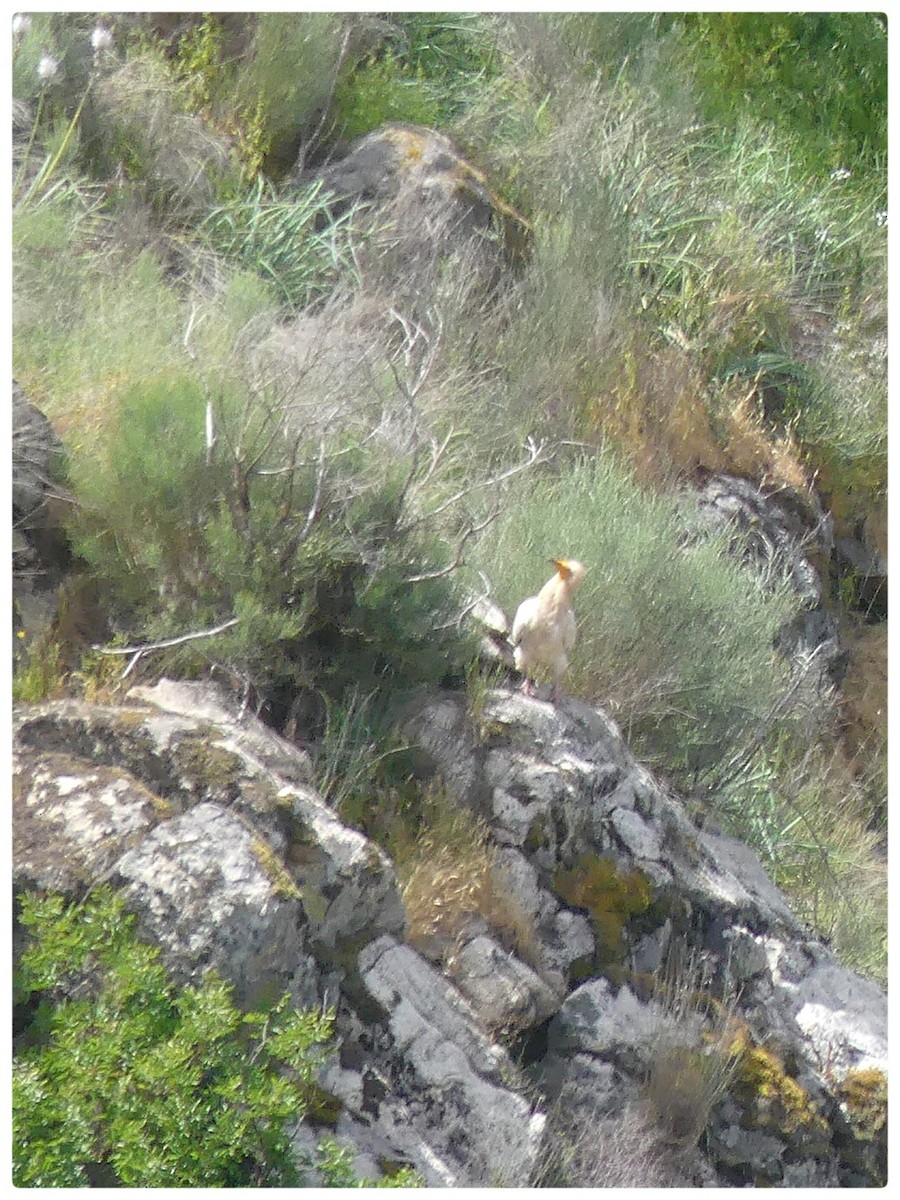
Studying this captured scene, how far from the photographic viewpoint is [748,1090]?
5.18 metres

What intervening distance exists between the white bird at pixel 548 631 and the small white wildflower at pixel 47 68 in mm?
4402

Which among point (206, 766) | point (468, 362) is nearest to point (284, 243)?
point (468, 362)

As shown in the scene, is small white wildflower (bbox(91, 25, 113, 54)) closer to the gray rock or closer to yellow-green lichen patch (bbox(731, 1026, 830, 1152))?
the gray rock

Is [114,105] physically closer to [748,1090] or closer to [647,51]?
[647,51]

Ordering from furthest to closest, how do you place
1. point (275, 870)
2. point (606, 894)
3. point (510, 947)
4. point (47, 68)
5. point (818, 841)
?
point (47, 68)
point (818, 841)
point (606, 894)
point (510, 947)
point (275, 870)

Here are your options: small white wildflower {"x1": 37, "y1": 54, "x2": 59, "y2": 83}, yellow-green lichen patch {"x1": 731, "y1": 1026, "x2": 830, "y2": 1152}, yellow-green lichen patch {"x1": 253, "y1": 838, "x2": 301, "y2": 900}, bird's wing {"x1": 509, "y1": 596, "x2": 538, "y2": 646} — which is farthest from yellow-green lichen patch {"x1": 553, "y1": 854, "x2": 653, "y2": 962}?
small white wildflower {"x1": 37, "y1": 54, "x2": 59, "y2": 83}

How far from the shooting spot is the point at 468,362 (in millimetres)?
8508

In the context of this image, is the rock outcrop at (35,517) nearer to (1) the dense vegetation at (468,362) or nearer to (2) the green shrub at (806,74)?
(1) the dense vegetation at (468,362)

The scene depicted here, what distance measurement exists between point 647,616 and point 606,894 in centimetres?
176

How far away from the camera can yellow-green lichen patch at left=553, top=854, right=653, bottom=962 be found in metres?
5.32

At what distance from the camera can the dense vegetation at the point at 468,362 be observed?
5.23 metres

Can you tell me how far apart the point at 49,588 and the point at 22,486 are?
1.15 ft

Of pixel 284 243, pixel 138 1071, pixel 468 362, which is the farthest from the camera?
pixel 284 243

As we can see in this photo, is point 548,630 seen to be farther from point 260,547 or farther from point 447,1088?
point 447,1088
